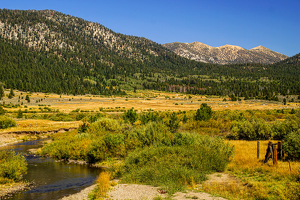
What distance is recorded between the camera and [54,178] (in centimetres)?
2006

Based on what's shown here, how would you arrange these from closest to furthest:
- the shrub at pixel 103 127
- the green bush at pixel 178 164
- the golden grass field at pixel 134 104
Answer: the green bush at pixel 178 164
the shrub at pixel 103 127
the golden grass field at pixel 134 104

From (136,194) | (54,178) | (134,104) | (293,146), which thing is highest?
(293,146)

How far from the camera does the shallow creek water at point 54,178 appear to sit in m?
16.5

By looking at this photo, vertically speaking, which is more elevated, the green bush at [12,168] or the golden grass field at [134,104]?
the golden grass field at [134,104]

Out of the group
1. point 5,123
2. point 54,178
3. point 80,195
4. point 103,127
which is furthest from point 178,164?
point 5,123

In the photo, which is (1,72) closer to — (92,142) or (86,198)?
(92,142)

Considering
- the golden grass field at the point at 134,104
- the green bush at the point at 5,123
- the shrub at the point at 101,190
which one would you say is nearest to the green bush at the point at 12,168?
the shrub at the point at 101,190

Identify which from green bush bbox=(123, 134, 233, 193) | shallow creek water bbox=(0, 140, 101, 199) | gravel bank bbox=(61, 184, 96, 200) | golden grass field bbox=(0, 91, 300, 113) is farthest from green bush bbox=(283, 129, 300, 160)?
golden grass field bbox=(0, 91, 300, 113)

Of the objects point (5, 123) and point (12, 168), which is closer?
point (12, 168)

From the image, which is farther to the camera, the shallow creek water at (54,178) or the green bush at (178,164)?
the shallow creek water at (54,178)

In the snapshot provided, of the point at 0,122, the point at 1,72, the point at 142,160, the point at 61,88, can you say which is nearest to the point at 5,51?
the point at 1,72

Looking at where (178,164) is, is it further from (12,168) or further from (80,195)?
(12,168)

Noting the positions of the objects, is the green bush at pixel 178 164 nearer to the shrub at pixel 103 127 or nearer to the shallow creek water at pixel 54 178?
the shallow creek water at pixel 54 178

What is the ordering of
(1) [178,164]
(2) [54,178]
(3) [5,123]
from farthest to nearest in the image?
(3) [5,123] → (2) [54,178] → (1) [178,164]
